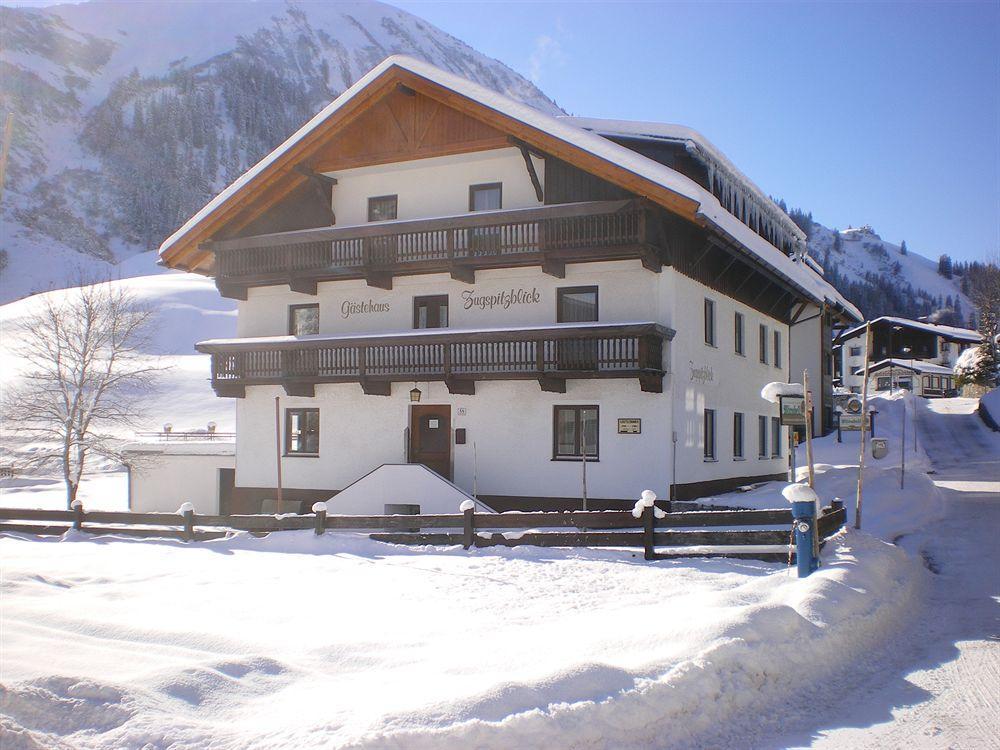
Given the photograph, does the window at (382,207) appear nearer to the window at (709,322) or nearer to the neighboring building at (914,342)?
the window at (709,322)

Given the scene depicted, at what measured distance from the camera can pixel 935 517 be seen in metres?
22.2

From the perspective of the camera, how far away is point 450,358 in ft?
71.3

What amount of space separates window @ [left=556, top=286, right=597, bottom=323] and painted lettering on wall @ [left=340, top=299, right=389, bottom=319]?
502 cm

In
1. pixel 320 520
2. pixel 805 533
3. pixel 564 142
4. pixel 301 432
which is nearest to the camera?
pixel 805 533

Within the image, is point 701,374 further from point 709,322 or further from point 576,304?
point 576,304

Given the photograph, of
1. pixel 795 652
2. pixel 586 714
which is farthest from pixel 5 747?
pixel 795 652

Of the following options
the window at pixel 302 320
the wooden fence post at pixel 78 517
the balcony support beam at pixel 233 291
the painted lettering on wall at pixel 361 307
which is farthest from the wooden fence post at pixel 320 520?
the balcony support beam at pixel 233 291

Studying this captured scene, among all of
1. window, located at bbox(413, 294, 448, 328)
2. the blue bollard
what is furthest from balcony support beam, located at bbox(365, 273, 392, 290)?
the blue bollard

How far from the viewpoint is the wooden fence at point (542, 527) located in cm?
1398

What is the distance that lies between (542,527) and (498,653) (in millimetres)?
7436

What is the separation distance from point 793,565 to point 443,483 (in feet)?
29.9

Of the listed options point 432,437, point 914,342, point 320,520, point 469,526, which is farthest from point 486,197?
point 914,342

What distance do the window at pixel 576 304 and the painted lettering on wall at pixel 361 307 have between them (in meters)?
5.02

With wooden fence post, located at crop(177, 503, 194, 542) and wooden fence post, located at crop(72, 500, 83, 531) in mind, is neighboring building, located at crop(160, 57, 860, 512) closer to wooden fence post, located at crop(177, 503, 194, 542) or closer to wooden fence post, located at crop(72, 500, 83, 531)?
wooden fence post, located at crop(177, 503, 194, 542)
